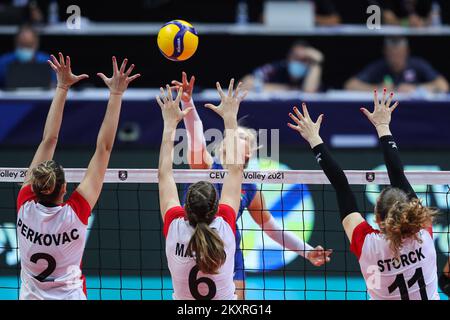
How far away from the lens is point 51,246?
4938 mm

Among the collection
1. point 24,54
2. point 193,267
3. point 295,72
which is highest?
point 24,54

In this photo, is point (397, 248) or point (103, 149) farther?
point (103, 149)

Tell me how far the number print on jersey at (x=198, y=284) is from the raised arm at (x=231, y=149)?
1.60ft

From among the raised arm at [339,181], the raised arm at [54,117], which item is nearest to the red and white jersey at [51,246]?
the raised arm at [54,117]

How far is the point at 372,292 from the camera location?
4773 millimetres

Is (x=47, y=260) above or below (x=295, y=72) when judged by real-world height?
below

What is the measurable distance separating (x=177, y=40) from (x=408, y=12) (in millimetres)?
7892

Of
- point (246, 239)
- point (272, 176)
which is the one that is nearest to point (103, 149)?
point (272, 176)

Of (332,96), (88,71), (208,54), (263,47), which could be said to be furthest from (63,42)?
(332,96)

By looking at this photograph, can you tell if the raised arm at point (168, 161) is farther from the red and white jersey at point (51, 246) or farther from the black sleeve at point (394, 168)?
the black sleeve at point (394, 168)

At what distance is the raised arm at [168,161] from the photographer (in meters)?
5.05

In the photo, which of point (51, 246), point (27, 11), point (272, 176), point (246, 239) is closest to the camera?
point (51, 246)

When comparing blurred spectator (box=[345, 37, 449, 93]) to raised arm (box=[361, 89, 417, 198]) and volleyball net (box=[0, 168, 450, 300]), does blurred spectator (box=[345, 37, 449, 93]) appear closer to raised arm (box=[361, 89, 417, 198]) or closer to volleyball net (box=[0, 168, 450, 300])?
volleyball net (box=[0, 168, 450, 300])

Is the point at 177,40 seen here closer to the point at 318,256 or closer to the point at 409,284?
the point at 318,256
